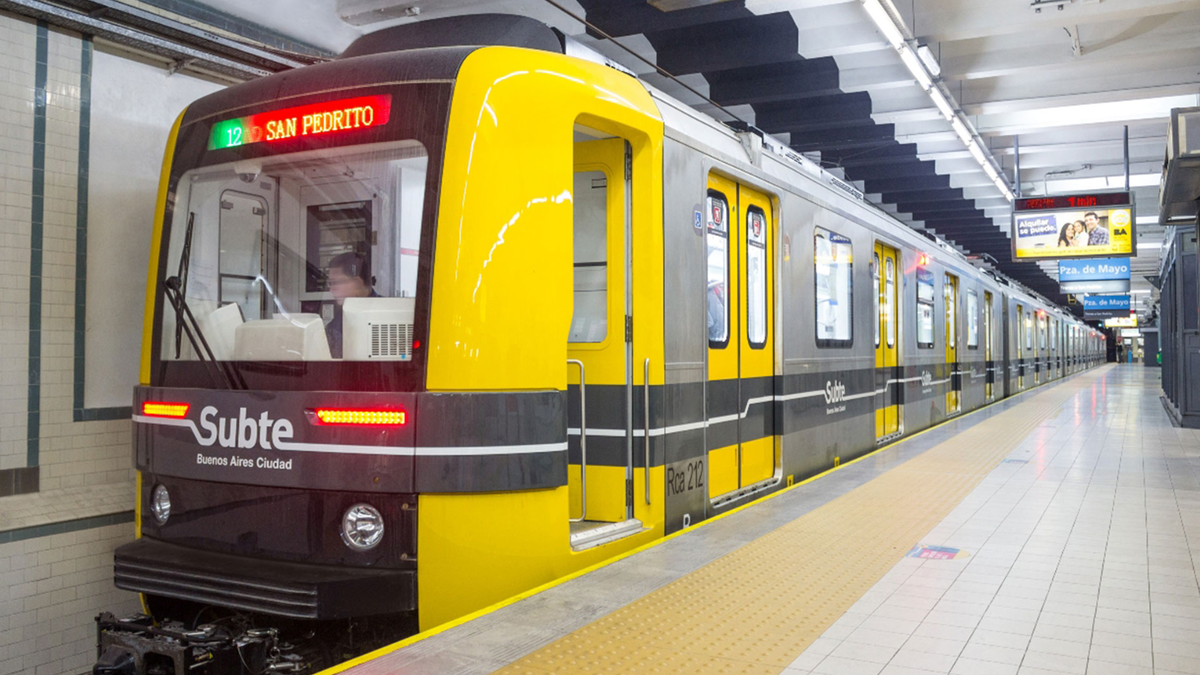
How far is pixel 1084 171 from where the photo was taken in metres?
17.7

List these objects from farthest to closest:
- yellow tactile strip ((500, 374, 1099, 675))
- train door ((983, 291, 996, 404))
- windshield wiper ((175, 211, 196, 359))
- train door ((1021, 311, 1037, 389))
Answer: train door ((1021, 311, 1037, 389)), train door ((983, 291, 996, 404)), windshield wiper ((175, 211, 196, 359)), yellow tactile strip ((500, 374, 1099, 675))

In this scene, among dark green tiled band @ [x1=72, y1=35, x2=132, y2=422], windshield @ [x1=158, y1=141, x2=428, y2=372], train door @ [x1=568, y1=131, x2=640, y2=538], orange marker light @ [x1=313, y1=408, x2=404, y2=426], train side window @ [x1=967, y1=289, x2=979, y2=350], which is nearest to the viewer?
orange marker light @ [x1=313, y1=408, x2=404, y2=426]

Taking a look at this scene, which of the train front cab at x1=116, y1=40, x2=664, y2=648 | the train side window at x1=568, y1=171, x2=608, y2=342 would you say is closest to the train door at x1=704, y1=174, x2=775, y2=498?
the train side window at x1=568, y1=171, x2=608, y2=342

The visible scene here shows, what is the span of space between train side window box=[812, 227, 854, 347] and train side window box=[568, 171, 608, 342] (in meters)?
2.96

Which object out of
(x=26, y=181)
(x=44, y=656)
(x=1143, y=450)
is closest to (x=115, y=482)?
(x=44, y=656)

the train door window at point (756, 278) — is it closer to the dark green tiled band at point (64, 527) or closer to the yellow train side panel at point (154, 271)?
the yellow train side panel at point (154, 271)

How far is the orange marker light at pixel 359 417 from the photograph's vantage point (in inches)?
139

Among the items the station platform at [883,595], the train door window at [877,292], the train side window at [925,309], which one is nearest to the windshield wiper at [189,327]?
the station platform at [883,595]

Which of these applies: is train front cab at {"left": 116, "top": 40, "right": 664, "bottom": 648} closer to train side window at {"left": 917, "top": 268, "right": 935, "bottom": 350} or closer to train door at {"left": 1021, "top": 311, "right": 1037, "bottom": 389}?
train side window at {"left": 917, "top": 268, "right": 935, "bottom": 350}

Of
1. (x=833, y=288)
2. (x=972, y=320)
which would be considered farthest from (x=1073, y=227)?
(x=833, y=288)

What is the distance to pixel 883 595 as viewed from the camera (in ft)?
13.8

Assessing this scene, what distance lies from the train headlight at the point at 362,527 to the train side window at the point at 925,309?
9.15 meters

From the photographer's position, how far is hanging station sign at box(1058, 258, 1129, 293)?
22375 millimetres

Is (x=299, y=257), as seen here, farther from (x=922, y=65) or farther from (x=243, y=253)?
(x=922, y=65)
